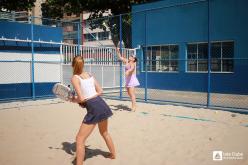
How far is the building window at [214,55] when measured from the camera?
1465 centimetres

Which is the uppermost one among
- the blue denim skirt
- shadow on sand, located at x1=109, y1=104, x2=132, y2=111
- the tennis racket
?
the tennis racket

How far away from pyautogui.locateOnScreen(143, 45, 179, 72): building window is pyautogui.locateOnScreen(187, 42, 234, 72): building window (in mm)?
943

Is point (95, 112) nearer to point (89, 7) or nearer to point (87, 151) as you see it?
point (87, 151)

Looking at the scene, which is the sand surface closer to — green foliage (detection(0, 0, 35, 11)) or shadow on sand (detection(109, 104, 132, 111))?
shadow on sand (detection(109, 104, 132, 111))

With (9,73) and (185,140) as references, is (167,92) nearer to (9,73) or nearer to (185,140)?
(9,73)

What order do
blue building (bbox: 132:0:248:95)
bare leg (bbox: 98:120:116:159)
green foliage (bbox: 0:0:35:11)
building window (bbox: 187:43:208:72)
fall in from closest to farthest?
bare leg (bbox: 98:120:116:159) < blue building (bbox: 132:0:248:95) < building window (bbox: 187:43:208:72) < green foliage (bbox: 0:0:35:11)

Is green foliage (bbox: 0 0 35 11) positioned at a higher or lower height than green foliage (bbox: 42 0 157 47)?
lower

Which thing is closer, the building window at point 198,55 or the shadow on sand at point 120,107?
the shadow on sand at point 120,107

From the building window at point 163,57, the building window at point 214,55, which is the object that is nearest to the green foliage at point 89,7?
the building window at point 163,57

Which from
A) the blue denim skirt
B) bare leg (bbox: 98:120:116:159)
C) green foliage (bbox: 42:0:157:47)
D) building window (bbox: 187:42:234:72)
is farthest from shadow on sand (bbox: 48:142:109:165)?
green foliage (bbox: 42:0:157:47)

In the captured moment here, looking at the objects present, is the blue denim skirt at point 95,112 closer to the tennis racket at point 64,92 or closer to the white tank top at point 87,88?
the white tank top at point 87,88

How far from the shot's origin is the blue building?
1420 centimetres

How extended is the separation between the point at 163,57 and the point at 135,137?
1207 centimetres

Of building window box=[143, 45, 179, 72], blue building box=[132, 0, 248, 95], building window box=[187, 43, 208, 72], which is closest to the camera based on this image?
blue building box=[132, 0, 248, 95]
